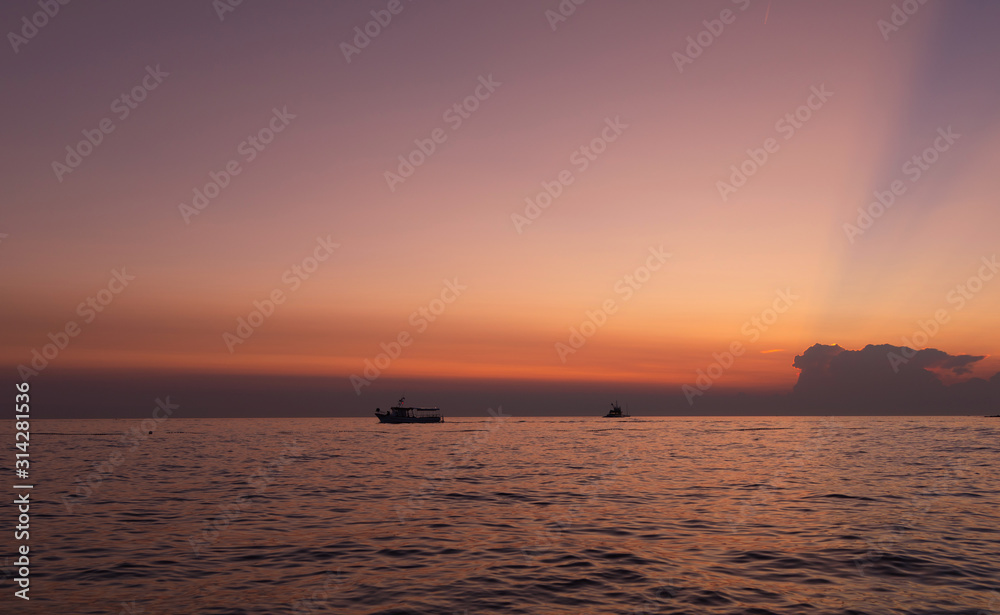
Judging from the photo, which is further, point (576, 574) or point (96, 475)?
point (96, 475)

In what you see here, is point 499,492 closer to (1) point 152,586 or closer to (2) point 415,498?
(2) point 415,498

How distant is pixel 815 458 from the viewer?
5881 centimetres

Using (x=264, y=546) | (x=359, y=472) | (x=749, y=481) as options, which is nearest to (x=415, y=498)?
(x=264, y=546)

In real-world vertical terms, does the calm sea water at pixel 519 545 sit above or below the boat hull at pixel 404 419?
Answer: below

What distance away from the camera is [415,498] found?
32.7 meters

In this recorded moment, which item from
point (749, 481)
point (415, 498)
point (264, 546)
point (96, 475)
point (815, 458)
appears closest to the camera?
point (264, 546)

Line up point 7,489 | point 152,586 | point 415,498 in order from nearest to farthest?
point 152,586 < point 415,498 < point 7,489

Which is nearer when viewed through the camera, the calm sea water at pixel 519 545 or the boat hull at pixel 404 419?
the calm sea water at pixel 519 545

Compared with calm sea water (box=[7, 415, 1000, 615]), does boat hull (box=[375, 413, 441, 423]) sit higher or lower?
higher

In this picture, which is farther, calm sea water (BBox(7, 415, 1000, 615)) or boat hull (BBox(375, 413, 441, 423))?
boat hull (BBox(375, 413, 441, 423))

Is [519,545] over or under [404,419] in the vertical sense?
under

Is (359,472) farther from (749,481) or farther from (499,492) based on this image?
(749,481)

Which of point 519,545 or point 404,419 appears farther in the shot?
point 404,419

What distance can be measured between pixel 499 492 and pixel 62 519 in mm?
20800
